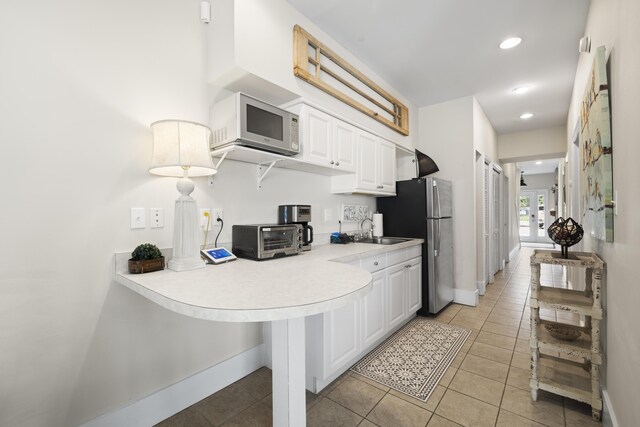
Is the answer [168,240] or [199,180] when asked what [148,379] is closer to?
[168,240]

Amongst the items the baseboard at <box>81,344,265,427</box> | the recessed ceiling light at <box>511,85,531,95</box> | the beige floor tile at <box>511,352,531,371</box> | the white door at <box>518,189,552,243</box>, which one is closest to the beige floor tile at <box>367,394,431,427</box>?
the baseboard at <box>81,344,265,427</box>

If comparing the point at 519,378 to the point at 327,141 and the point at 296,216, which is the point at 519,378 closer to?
the point at 296,216

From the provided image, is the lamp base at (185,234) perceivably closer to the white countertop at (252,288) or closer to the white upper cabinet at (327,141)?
the white countertop at (252,288)

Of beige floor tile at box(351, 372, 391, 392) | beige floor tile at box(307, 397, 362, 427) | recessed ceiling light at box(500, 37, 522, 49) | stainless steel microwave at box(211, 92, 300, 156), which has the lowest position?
beige floor tile at box(307, 397, 362, 427)

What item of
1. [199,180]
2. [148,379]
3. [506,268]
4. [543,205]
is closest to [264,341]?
[148,379]

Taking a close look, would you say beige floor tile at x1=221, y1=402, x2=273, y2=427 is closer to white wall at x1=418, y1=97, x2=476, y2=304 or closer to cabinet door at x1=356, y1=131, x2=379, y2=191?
cabinet door at x1=356, y1=131, x2=379, y2=191

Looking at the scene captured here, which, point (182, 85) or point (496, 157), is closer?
point (182, 85)

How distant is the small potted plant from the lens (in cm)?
143

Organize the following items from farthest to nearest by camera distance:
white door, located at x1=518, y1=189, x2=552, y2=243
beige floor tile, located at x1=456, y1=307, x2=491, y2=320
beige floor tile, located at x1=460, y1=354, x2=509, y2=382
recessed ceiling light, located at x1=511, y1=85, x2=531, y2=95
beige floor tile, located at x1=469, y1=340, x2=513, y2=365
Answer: white door, located at x1=518, y1=189, x2=552, y2=243, recessed ceiling light, located at x1=511, y1=85, x2=531, y2=95, beige floor tile, located at x1=456, y1=307, x2=491, y2=320, beige floor tile, located at x1=469, y1=340, x2=513, y2=365, beige floor tile, located at x1=460, y1=354, x2=509, y2=382

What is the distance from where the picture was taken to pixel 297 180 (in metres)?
2.46

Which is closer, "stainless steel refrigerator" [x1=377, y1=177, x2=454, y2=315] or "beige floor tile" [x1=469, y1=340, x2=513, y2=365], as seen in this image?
"beige floor tile" [x1=469, y1=340, x2=513, y2=365]

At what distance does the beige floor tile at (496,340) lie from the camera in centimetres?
248

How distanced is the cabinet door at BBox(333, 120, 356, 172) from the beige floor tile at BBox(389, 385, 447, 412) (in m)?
1.70

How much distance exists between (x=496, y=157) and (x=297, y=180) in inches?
178
